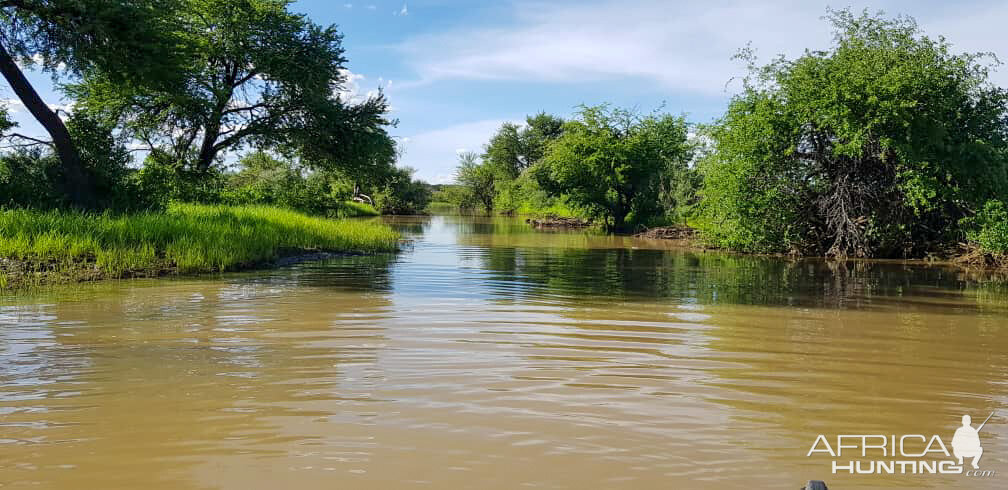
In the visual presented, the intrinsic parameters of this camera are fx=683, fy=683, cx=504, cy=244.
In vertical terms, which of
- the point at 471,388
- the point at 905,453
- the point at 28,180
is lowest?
the point at 905,453

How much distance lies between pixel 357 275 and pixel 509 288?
328 cm

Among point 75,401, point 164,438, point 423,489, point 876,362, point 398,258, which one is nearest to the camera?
point 423,489

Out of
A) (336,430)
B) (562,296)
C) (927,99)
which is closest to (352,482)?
(336,430)

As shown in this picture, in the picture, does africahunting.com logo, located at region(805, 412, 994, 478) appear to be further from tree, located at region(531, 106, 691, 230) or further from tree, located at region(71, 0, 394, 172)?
tree, located at region(531, 106, 691, 230)

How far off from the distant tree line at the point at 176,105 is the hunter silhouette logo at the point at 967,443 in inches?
705

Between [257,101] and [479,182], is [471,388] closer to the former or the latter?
[257,101]

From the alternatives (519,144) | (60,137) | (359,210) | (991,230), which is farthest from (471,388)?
(519,144)

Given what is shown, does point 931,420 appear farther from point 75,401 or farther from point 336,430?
point 75,401

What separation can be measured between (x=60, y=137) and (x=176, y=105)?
7.62 m

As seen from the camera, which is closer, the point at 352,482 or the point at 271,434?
the point at 352,482

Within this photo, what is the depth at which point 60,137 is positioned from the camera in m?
16.8

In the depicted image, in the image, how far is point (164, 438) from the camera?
11.9 feet

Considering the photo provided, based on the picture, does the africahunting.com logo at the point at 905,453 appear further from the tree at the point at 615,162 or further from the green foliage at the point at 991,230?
the tree at the point at 615,162

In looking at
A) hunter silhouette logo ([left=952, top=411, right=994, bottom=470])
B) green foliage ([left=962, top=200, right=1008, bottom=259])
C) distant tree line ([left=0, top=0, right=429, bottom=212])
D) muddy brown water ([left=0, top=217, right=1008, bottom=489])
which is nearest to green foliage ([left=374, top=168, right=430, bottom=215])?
distant tree line ([left=0, top=0, right=429, bottom=212])
